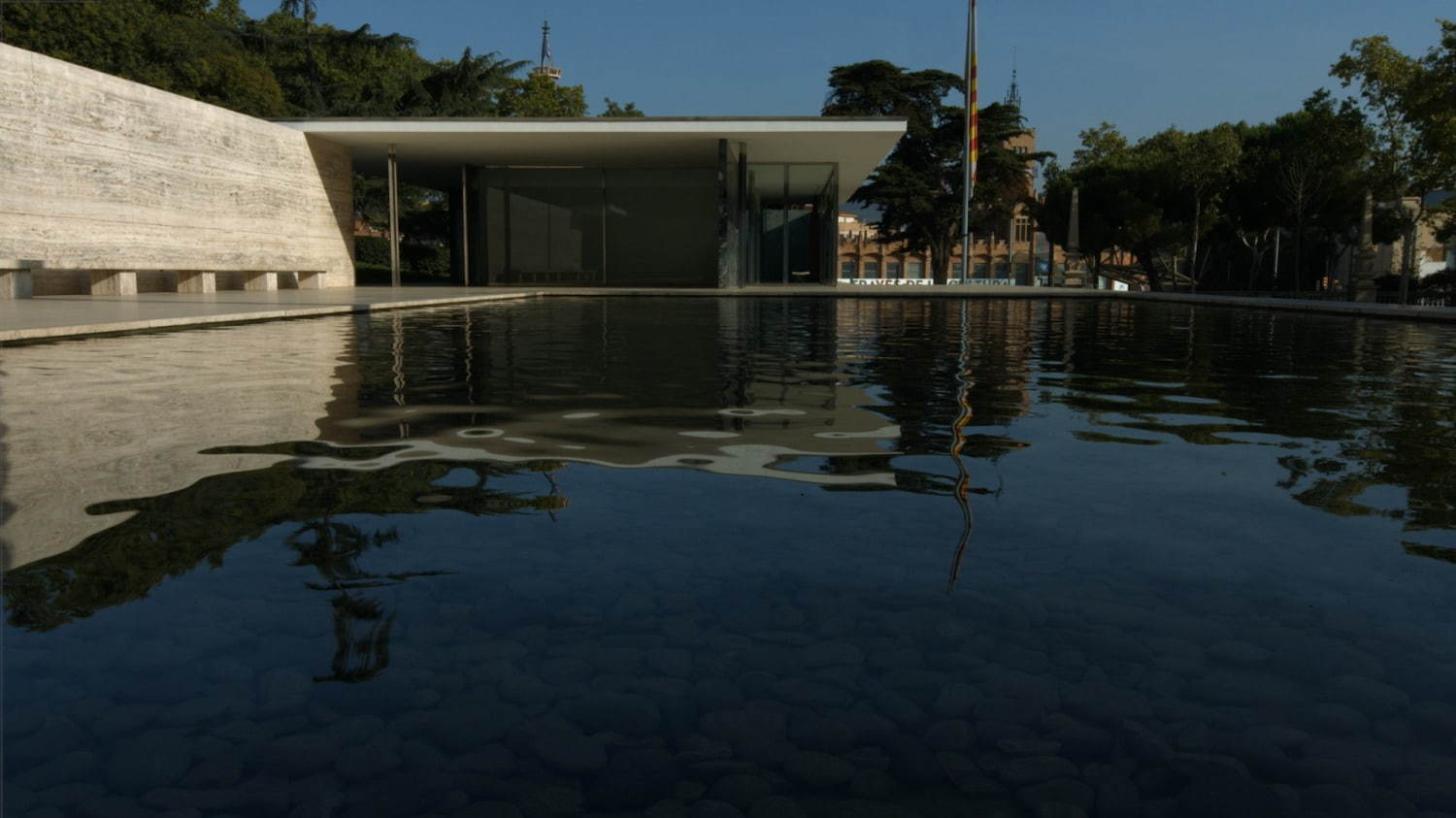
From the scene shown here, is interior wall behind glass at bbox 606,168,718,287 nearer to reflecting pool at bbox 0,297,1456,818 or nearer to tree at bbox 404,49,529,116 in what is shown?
tree at bbox 404,49,529,116

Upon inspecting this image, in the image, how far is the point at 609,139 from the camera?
27000 mm

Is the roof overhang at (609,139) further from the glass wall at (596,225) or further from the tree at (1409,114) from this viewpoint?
the tree at (1409,114)

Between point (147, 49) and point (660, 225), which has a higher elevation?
point (147, 49)

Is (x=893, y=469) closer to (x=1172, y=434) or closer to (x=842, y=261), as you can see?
(x=1172, y=434)

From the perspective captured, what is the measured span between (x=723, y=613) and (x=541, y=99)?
186 ft

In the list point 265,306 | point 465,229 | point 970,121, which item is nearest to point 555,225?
point 465,229

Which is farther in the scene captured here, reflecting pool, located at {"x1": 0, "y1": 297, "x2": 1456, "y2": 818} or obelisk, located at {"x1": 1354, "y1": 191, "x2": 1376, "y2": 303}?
obelisk, located at {"x1": 1354, "y1": 191, "x2": 1376, "y2": 303}

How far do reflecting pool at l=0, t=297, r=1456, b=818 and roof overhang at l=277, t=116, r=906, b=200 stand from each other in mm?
20669

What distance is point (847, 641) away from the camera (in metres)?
2.53

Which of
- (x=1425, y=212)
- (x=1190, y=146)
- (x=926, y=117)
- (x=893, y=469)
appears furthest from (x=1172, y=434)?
(x=926, y=117)

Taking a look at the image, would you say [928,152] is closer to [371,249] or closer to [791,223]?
[791,223]

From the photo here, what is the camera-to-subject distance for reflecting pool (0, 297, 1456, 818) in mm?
1927

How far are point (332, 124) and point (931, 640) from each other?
89.9 feet

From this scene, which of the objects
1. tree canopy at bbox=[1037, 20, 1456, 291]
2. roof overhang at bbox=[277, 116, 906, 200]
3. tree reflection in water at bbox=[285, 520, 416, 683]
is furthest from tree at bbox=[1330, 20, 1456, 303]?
tree reflection in water at bbox=[285, 520, 416, 683]
